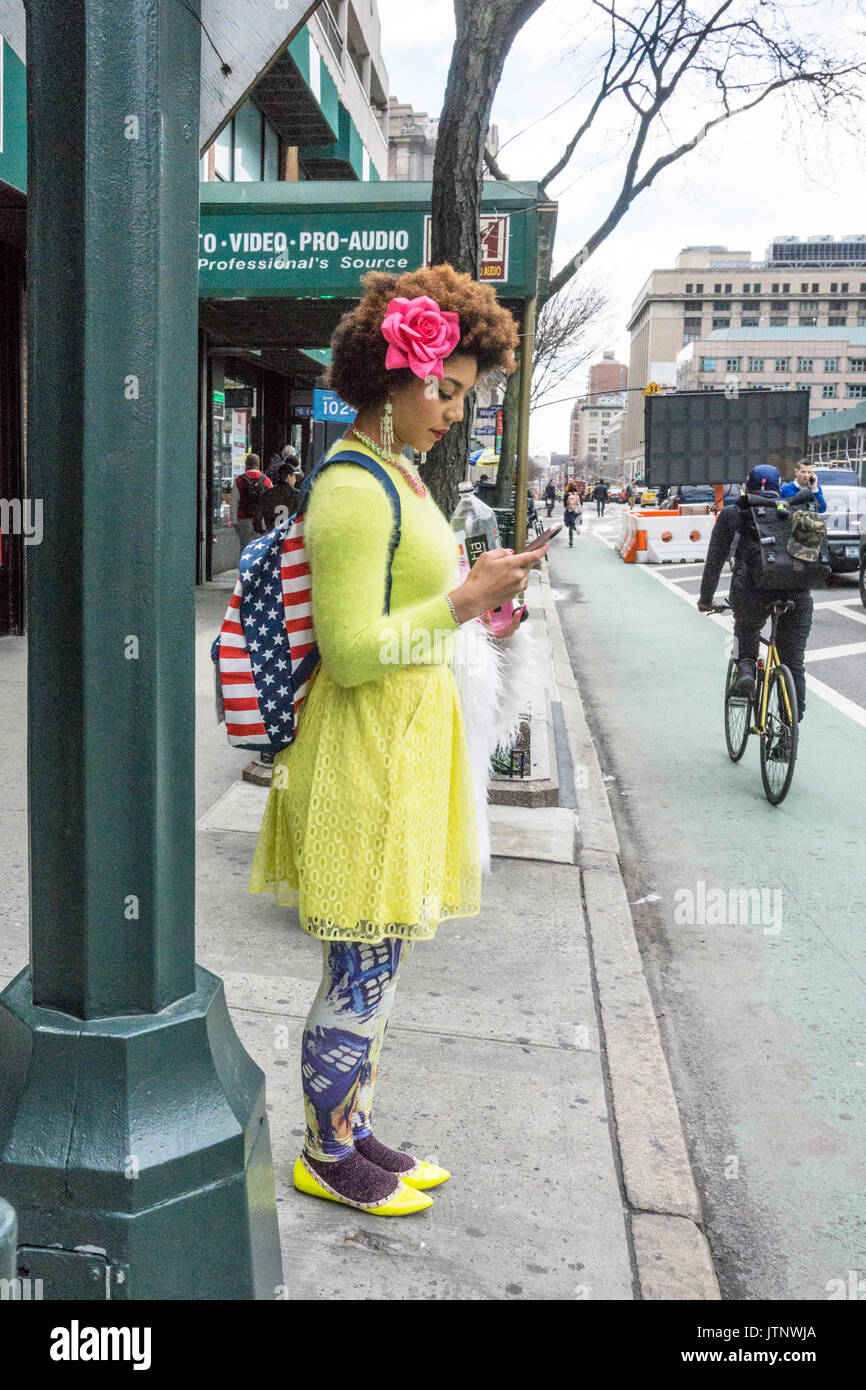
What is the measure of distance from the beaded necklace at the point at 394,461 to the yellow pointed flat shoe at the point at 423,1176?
163 centimetres

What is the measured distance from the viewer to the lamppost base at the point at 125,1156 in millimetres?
1841

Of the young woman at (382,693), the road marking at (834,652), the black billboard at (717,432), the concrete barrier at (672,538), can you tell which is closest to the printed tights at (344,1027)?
the young woman at (382,693)

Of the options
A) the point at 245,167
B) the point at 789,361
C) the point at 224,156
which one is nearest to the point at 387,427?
the point at 224,156

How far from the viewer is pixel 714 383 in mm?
134250

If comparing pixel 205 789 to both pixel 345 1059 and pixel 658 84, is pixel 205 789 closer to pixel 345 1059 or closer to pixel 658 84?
pixel 345 1059

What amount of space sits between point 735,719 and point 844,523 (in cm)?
1379

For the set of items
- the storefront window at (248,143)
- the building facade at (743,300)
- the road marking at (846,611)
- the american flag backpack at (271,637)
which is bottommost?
the road marking at (846,611)

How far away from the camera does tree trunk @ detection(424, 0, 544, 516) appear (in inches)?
218

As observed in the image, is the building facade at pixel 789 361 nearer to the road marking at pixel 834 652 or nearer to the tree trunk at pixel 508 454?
the tree trunk at pixel 508 454

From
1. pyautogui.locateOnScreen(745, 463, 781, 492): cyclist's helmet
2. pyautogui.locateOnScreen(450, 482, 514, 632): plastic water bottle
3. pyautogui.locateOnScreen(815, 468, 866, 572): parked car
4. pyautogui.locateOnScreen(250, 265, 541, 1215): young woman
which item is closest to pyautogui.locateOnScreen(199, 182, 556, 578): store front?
pyautogui.locateOnScreen(450, 482, 514, 632): plastic water bottle

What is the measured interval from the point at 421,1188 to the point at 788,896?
10.0 ft

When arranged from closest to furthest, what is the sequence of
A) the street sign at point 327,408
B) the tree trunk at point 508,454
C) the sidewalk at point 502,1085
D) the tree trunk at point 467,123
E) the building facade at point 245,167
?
the building facade at point 245,167 < the sidewalk at point 502,1085 < the tree trunk at point 467,123 < the tree trunk at point 508,454 < the street sign at point 327,408

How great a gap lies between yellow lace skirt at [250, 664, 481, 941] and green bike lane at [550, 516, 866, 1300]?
1.26 m
